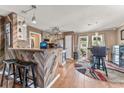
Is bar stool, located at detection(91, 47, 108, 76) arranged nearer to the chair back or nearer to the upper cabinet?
the chair back

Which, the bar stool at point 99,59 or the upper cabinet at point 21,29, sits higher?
the upper cabinet at point 21,29

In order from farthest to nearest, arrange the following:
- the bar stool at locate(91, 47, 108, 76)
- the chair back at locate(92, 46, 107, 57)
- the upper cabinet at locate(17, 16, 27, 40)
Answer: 1. the bar stool at locate(91, 47, 108, 76)
2. the chair back at locate(92, 46, 107, 57)
3. the upper cabinet at locate(17, 16, 27, 40)

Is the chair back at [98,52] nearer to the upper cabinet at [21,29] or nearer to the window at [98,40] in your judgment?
the window at [98,40]

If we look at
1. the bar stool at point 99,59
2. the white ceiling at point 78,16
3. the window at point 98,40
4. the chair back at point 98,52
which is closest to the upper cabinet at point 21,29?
the white ceiling at point 78,16

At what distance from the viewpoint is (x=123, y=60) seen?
103 inches

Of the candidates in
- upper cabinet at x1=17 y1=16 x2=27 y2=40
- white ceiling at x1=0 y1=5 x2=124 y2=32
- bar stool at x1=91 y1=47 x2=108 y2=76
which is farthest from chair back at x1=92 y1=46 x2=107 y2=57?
upper cabinet at x1=17 y1=16 x2=27 y2=40

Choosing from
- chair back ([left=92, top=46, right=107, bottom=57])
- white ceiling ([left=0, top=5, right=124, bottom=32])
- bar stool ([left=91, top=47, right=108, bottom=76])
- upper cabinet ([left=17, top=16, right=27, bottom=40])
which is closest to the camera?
white ceiling ([left=0, top=5, right=124, bottom=32])

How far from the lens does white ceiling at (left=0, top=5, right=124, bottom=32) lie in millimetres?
2217

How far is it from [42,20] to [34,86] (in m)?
1.36

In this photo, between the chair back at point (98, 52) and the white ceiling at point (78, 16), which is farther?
the chair back at point (98, 52)

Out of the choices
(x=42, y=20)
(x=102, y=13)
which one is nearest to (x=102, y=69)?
(x=102, y=13)

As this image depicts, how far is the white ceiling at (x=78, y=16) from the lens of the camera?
2217 mm
